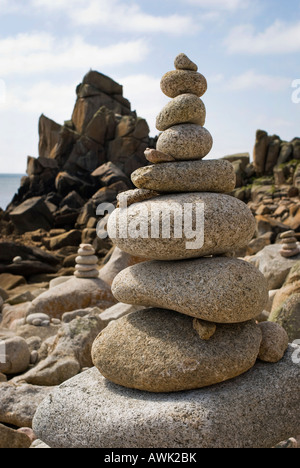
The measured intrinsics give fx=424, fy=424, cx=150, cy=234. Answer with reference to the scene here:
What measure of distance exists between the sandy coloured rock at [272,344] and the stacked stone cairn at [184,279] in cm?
3

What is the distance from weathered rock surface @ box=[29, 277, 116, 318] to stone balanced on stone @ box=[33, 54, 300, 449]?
15.3 feet

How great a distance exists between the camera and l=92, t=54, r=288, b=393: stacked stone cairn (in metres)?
3.48

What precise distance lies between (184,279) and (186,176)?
3.12ft

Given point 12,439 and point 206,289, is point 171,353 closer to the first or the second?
point 206,289

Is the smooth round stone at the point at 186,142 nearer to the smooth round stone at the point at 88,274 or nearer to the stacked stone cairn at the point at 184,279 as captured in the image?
the stacked stone cairn at the point at 184,279

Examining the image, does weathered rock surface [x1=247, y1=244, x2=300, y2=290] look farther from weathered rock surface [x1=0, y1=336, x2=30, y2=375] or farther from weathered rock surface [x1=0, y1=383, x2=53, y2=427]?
weathered rock surface [x1=0, y1=383, x2=53, y2=427]

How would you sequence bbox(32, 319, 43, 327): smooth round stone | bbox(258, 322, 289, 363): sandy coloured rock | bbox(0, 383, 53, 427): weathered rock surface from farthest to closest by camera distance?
bbox(32, 319, 43, 327): smooth round stone, bbox(0, 383, 53, 427): weathered rock surface, bbox(258, 322, 289, 363): sandy coloured rock

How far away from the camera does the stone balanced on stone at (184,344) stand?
328 cm

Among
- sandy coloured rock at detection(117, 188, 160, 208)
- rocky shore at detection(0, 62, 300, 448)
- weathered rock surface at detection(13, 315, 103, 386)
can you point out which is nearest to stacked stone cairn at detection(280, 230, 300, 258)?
rocky shore at detection(0, 62, 300, 448)

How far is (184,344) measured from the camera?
358cm
